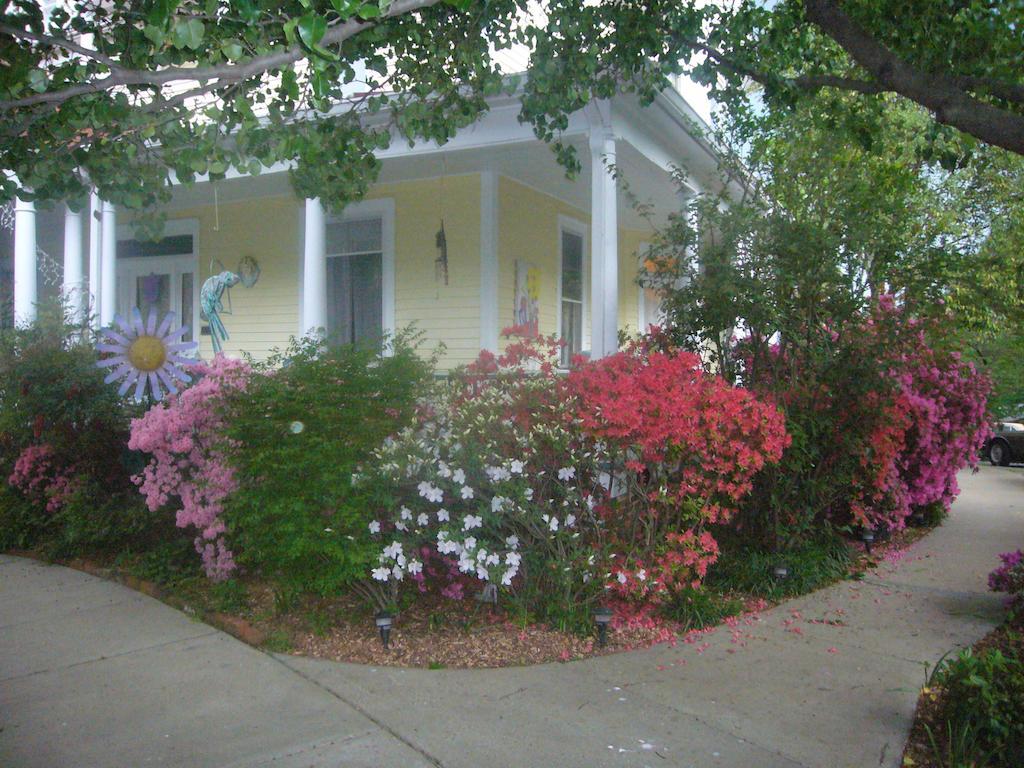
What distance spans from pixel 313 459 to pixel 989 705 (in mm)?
3632

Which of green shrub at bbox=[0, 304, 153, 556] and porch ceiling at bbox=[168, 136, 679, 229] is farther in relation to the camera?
porch ceiling at bbox=[168, 136, 679, 229]

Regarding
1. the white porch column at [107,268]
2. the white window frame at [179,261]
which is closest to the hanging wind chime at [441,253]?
the white window frame at [179,261]

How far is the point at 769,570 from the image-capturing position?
21.5 ft

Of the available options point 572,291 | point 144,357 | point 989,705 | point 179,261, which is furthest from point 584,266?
point 989,705

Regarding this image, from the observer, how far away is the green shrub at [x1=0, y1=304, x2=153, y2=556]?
7344 mm

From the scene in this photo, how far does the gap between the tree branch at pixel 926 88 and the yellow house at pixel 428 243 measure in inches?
92.6

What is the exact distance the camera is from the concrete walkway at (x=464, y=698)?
150 inches

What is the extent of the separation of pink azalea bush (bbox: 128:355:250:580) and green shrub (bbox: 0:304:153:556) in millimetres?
952

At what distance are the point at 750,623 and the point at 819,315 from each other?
8.13 ft

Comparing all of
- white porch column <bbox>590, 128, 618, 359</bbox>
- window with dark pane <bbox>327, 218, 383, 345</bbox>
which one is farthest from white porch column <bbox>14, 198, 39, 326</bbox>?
white porch column <bbox>590, 128, 618, 359</bbox>

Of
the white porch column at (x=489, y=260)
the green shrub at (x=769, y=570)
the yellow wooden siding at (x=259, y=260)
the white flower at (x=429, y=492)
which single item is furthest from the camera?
the yellow wooden siding at (x=259, y=260)

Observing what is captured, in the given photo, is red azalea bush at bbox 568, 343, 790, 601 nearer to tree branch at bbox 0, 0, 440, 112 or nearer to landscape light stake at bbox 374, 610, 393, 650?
landscape light stake at bbox 374, 610, 393, 650

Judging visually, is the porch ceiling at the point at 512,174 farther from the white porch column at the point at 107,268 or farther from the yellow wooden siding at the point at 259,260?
the white porch column at the point at 107,268

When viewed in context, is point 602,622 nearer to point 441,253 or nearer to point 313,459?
point 313,459
